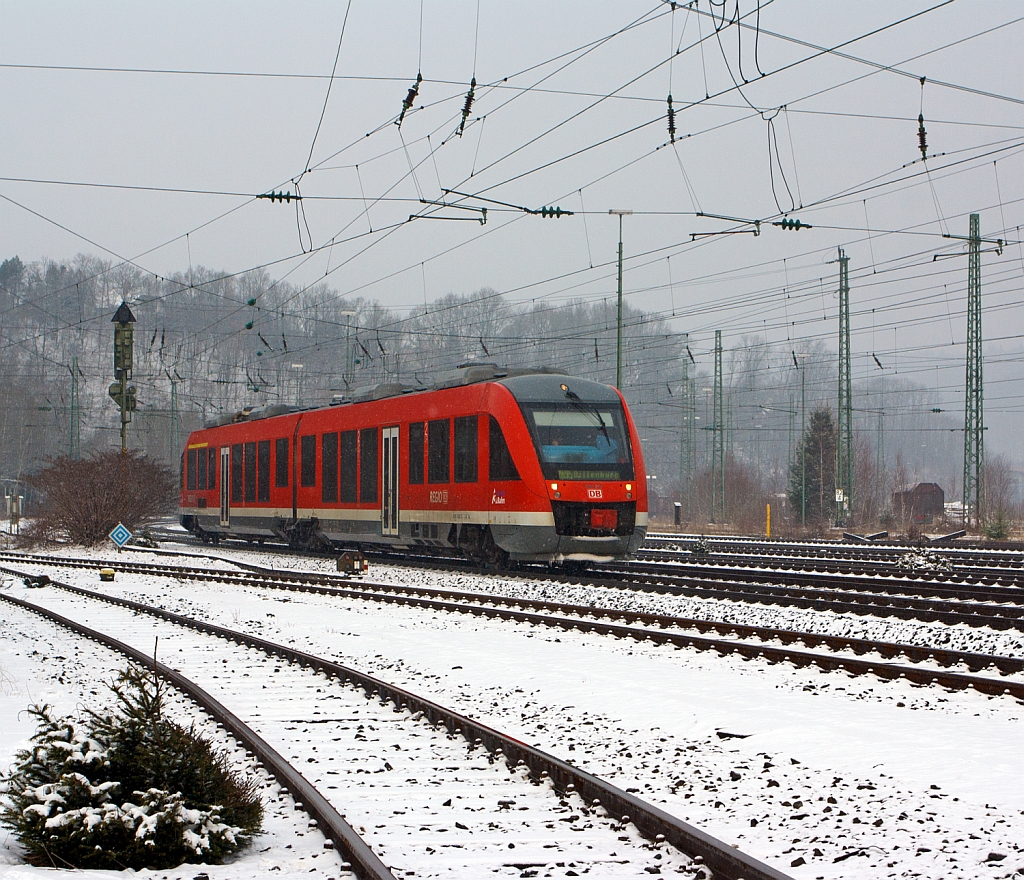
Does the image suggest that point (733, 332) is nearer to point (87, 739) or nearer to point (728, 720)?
point (728, 720)

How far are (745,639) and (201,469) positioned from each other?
26592 mm

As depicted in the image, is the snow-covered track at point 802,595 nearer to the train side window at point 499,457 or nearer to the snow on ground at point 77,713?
the train side window at point 499,457

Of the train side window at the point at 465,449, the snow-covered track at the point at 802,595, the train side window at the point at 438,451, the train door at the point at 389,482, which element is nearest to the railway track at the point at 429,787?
the snow-covered track at the point at 802,595

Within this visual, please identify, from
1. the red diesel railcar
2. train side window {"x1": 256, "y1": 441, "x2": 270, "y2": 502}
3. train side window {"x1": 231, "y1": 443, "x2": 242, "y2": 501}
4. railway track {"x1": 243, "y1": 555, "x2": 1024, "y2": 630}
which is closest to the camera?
railway track {"x1": 243, "y1": 555, "x2": 1024, "y2": 630}

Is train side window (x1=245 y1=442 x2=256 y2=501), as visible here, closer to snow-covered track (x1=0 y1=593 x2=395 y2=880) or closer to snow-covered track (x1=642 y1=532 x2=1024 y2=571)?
snow-covered track (x1=642 y1=532 x2=1024 y2=571)

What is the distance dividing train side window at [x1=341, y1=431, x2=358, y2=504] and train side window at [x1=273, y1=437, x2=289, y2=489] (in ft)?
12.3

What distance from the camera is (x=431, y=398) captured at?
22.0m

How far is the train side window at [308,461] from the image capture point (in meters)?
27.6

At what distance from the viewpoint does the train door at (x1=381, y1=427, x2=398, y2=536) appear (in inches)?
918

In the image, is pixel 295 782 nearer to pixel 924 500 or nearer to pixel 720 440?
pixel 720 440

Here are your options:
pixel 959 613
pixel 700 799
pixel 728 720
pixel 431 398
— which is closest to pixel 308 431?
pixel 431 398

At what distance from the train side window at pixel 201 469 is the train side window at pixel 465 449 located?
56.5 ft

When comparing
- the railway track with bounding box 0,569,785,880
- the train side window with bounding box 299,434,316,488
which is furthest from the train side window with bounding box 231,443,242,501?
the railway track with bounding box 0,569,785,880

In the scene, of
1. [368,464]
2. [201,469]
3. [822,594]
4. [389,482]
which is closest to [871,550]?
[389,482]
